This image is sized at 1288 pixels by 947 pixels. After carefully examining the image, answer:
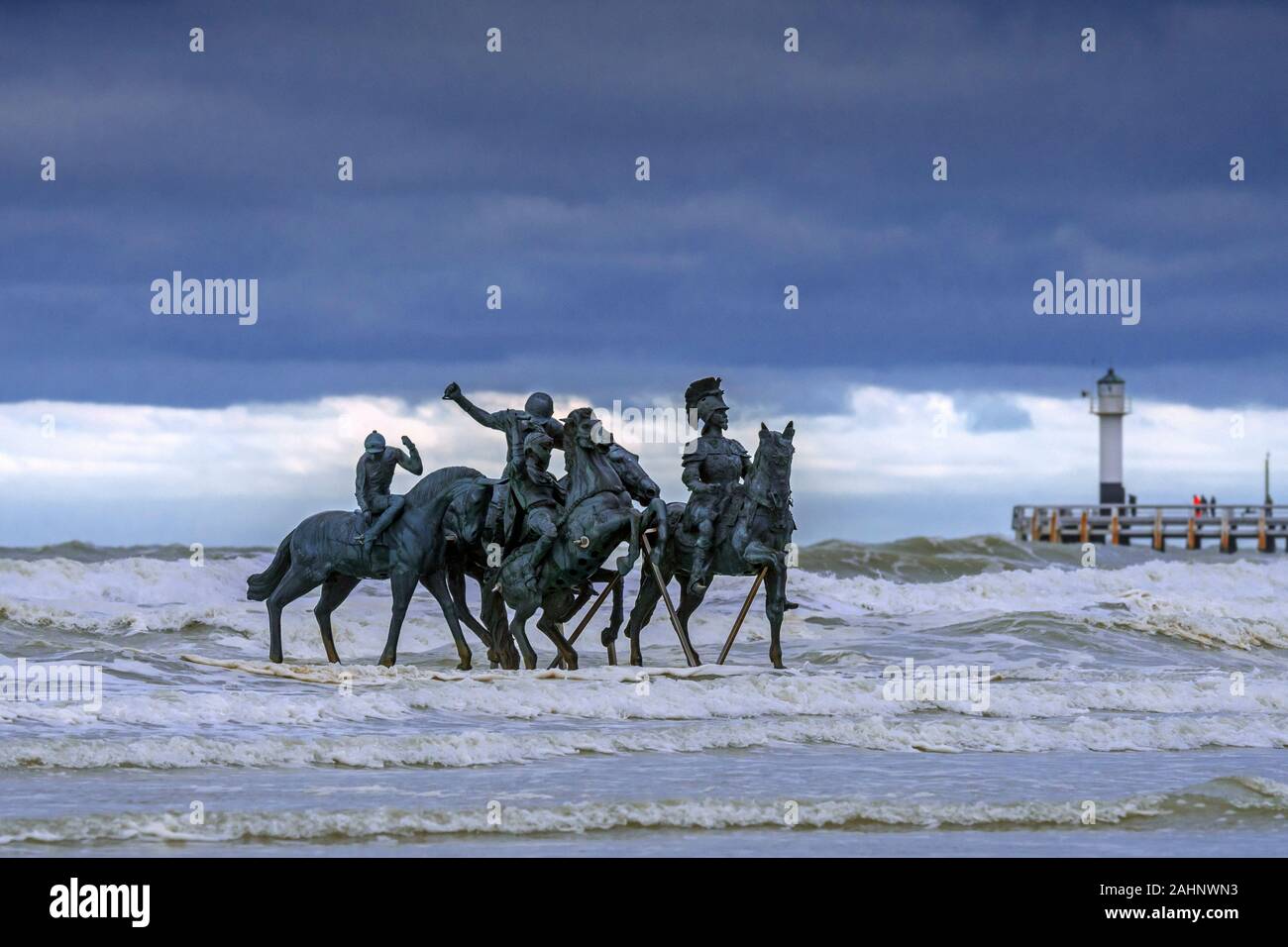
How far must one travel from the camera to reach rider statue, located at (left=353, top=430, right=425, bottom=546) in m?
17.6

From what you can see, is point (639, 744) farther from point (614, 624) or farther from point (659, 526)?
point (614, 624)

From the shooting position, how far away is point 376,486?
697 inches

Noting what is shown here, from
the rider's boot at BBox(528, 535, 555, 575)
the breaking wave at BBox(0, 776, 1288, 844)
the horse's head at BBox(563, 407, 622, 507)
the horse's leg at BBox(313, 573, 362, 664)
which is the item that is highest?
the horse's head at BBox(563, 407, 622, 507)

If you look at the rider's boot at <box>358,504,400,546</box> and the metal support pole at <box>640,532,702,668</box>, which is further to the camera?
the metal support pole at <box>640,532,702,668</box>

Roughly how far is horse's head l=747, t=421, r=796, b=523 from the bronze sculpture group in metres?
0.01

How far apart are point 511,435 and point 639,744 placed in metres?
4.18

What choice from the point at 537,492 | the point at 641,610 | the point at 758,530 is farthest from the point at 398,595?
the point at 758,530

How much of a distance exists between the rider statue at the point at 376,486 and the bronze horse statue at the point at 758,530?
2.64 meters

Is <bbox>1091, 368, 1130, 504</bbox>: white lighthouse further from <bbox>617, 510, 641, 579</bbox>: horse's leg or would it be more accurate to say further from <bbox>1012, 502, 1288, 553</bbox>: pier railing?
<bbox>617, 510, 641, 579</bbox>: horse's leg

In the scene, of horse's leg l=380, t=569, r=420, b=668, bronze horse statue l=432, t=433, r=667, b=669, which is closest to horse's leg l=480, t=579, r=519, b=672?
bronze horse statue l=432, t=433, r=667, b=669

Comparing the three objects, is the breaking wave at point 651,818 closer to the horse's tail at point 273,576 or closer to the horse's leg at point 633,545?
the horse's leg at point 633,545

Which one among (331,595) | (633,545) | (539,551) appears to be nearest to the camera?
(539,551)
